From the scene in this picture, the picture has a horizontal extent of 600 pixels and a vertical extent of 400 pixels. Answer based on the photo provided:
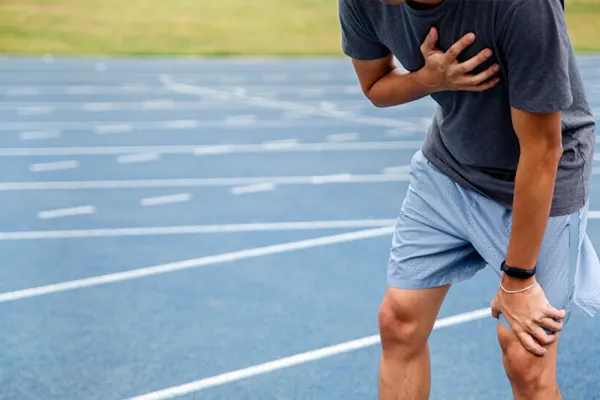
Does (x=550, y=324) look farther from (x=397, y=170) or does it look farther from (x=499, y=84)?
(x=397, y=170)

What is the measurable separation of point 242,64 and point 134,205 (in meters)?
11.3

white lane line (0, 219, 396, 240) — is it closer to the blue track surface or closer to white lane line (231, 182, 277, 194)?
the blue track surface

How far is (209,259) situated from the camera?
5840 mm

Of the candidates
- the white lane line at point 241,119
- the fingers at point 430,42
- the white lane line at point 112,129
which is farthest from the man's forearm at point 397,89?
the white lane line at point 241,119

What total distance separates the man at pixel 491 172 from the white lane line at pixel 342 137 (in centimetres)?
708

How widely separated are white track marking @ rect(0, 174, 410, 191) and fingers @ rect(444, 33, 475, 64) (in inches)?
217

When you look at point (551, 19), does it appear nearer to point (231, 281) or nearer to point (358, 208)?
point (231, 281)

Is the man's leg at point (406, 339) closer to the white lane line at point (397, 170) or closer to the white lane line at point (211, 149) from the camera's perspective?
the white lane line at point (397, 170)

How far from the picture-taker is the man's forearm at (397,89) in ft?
9.10

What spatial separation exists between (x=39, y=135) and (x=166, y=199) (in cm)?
374

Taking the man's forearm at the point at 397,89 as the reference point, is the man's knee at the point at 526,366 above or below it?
below

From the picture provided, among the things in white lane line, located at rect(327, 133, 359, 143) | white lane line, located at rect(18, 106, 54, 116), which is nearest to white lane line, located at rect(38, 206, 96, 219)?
white lane line, located at rect(327, 133, 359, 143)

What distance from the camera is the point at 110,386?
13.1 ft

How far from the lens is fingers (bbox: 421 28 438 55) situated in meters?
2.53
